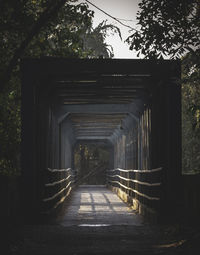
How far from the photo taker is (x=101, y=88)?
47.3 ft

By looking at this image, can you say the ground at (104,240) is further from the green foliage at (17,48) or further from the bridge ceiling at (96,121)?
the bridge ceiling at (96,121)

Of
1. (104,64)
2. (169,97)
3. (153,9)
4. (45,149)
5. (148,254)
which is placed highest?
(153,9)

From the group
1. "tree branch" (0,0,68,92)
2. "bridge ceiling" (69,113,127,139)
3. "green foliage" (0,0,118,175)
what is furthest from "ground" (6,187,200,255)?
"bridge ceiling" (69,113,127,139)

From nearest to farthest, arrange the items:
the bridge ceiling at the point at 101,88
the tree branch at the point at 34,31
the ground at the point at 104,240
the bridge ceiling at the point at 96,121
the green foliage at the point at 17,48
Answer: the ground at the point at 104,240, the tree branch at the point at 34,31, the bridge ceiling at the point at 101,88, the green foliage at the point at 17,48, the bridge ceiling at the point at 96,121

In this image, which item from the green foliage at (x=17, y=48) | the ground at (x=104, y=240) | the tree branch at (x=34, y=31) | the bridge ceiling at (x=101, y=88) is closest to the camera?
the ground at (x=104, y=240)

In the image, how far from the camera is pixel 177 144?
1173cm

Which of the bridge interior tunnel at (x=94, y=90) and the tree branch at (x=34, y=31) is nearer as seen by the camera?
the tree branch at (x=34, y=31)

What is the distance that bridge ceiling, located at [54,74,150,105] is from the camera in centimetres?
1305

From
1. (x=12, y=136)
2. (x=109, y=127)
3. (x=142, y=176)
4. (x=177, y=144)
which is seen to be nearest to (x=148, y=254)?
(x=177, y=144)

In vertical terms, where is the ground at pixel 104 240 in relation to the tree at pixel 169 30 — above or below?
below

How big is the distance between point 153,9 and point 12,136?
884 cm

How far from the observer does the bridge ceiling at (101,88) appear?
13.0 m

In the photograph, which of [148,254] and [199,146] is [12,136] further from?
[199,146]

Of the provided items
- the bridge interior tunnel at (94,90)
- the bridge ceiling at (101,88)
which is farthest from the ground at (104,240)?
the bridge ceiling at (101,88)
